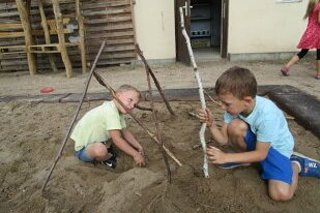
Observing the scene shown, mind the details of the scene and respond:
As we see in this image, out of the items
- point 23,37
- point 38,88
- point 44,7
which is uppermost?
point 44,7

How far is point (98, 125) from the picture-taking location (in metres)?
2.89

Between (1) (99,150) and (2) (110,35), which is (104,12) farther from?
(1) (99,150)

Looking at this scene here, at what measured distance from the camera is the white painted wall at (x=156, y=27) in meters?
7.26

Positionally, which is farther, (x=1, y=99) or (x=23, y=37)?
(x=23, y=37)

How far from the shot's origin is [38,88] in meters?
6.21

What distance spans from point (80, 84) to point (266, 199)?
4709 mm

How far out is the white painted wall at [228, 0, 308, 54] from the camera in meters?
7.25

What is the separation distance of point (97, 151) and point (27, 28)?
5.15 m

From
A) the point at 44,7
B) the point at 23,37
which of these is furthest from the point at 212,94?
the point at 23,37

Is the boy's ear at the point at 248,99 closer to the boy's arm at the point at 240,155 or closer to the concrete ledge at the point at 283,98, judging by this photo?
the boy's arm at the point at 240,155

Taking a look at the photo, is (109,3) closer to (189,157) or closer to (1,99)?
(1,99)

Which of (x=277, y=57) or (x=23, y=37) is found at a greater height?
(x=23, y=37)

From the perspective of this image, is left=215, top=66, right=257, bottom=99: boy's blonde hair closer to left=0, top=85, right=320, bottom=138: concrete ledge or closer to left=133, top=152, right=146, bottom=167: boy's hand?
left=133, top=152, right=146, bottom=167: boy's hand

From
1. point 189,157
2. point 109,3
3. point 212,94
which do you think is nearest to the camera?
point 189,157
